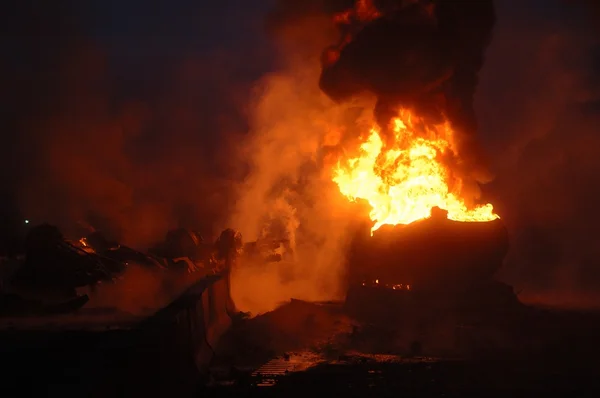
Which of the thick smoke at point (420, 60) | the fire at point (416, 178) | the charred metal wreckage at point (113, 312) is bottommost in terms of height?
the charred metal wreckage at point (113, 312)

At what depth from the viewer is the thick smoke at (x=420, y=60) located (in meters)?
24.1

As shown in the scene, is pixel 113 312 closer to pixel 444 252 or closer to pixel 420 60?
pixel 444 252

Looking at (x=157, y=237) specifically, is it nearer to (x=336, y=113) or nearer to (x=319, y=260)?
(x=319, y=260)

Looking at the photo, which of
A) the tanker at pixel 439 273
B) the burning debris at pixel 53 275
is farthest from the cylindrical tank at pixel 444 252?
the burning debris at pixel 53 275

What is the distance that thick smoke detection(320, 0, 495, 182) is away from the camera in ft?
79.2

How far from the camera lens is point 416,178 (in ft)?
81.1

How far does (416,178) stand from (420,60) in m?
4.21

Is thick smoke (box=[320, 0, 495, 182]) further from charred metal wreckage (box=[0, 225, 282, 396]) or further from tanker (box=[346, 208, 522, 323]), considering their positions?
charred metal wreckage (box=[0, 225, 282, 396])

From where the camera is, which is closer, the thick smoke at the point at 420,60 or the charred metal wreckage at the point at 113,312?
the charred metal wreckage at the point at 113,312

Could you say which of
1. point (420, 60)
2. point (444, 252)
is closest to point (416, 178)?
point (444, 252)

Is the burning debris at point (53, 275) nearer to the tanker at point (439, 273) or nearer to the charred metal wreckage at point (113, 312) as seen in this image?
the charred metal wreckage at point (113, 312)

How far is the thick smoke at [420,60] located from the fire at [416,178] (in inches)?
23.6

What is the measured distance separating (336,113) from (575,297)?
45.9 ft

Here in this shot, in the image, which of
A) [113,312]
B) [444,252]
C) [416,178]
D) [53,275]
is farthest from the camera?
[416,178]
